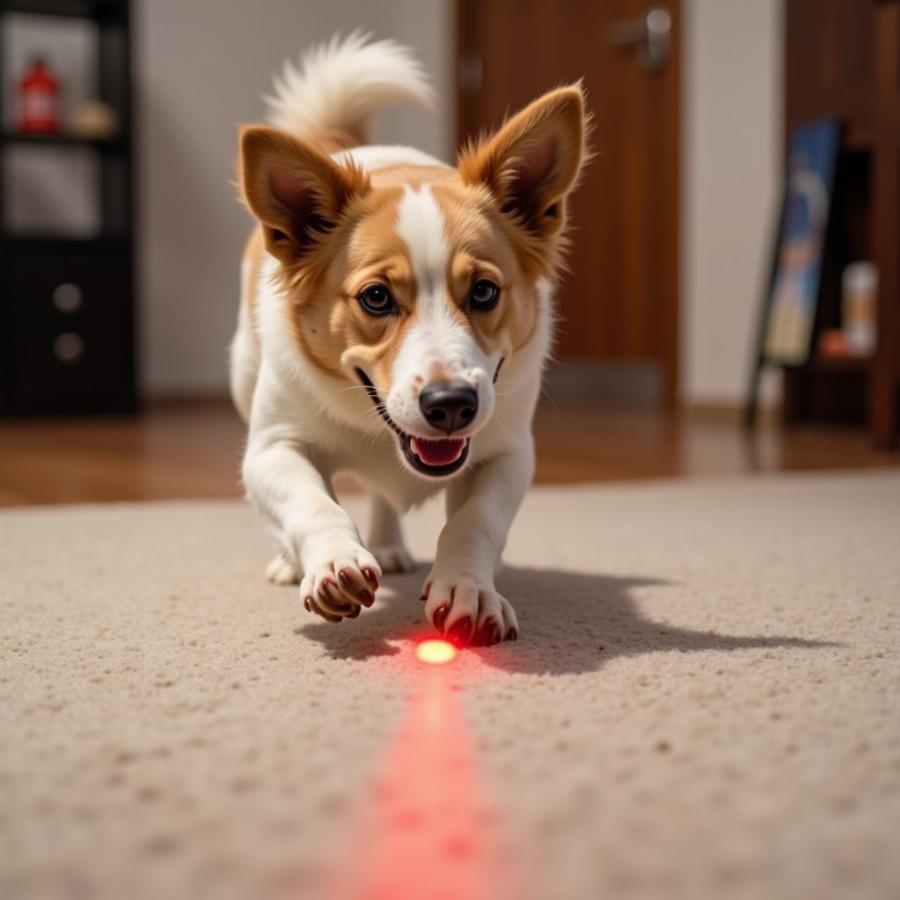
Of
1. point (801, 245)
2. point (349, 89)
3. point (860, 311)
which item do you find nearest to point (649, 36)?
point (801, 245)

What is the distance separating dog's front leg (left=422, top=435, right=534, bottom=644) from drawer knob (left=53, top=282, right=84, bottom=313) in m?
4.04

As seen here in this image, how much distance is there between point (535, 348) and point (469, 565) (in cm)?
33

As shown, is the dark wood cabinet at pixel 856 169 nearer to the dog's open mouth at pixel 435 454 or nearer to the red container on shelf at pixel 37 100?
the dog's open mouth at pixel 435 454

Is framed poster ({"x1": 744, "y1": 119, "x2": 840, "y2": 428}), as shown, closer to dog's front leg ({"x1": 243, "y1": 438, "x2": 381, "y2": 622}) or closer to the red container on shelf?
dog's front leg ({"x1": 243, "y1": 438, "x2": 381, "y2": 622})

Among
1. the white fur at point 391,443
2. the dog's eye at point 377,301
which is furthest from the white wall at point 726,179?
the dog's eye at point 377,301

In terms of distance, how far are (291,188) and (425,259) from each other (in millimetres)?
211

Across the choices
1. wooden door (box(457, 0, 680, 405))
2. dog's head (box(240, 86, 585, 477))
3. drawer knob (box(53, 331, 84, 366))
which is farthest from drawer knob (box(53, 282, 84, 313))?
dog's head (box(240, 86, 585, 477))

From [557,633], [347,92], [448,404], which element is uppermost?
[347,92]

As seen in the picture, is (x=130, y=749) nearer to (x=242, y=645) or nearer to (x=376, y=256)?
(x=242, y=645)

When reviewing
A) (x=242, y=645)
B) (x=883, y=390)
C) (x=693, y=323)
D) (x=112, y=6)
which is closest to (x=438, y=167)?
(x=242, y=645)

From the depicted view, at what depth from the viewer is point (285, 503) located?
1342 mm

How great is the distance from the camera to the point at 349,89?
188 centimetres

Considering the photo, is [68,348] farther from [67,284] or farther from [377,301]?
[377,301]

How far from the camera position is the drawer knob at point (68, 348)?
5137 millimetres
